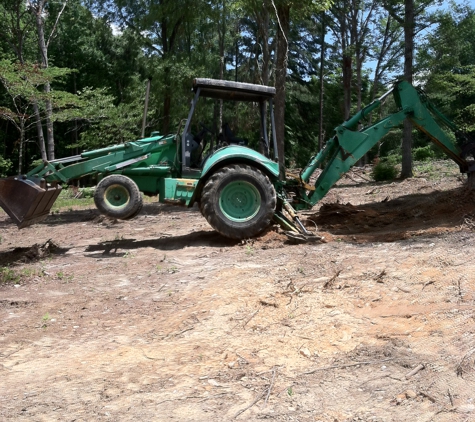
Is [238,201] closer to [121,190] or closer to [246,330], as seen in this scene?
[121,190]

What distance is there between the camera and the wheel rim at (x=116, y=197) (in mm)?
8781

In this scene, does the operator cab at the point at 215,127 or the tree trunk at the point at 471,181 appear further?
the tree trunk at the point at 471,181

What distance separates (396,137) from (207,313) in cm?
3793

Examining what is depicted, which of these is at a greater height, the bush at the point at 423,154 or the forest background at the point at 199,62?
the forest background at the point at 199,62

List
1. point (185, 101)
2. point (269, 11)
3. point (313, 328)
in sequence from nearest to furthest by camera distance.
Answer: point (313, 328)
point (269, 11)
point (185, 101)

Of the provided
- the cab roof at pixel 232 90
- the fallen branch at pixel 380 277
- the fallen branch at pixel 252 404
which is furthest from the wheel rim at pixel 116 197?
the fallen branch at pixel 252 404

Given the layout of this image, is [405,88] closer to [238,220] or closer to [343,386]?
[238,220]

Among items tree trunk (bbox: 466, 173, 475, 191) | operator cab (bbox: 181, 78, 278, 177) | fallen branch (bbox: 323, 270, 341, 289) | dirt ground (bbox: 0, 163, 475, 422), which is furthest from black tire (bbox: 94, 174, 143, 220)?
tree trunk (bbox: 466, 173, 475, 191)

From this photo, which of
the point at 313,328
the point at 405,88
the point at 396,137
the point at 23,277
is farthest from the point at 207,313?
the point at 396,137

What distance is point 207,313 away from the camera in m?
5.45

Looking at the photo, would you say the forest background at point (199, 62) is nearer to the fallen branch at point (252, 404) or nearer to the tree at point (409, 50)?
the tree at point (409, 50)

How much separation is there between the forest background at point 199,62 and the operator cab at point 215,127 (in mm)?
201

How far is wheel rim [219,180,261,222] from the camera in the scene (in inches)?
346

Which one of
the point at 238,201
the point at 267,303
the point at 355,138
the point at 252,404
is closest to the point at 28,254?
the point at 238,201
